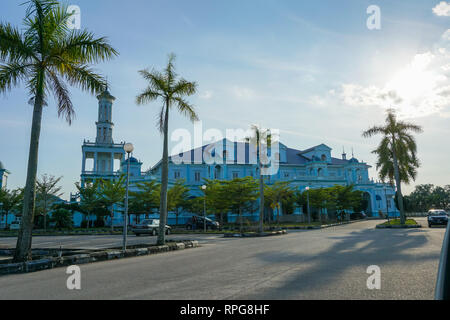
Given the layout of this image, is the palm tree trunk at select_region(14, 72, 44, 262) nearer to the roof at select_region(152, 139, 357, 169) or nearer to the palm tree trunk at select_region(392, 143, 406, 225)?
the palm tree trunk at select_region(392, 143, 406, 225)

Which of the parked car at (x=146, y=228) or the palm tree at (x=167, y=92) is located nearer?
the palm tree at (x=167, y=92)

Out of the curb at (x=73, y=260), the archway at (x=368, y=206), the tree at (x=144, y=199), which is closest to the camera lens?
the curb at (x=73, y=260)

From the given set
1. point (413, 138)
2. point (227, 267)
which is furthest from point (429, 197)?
point (227, 267)

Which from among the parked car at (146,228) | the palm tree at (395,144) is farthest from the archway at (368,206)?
the parked car at (146,228)

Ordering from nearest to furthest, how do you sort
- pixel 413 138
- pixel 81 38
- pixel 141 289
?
pixel 141 289 < pixel 81 38 < pixel 413 138

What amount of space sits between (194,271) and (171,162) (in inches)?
1834

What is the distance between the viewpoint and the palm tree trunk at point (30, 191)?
918 centimetres

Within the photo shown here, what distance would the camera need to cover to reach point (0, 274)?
307 inches

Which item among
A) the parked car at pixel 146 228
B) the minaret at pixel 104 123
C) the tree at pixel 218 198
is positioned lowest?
the parked car at pixel 146 228

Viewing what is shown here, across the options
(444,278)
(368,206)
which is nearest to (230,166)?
(368,206)

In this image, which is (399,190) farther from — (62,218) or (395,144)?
(62,218)

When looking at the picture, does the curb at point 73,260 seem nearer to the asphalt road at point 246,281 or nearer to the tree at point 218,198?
the asphalt road at point 246,281
